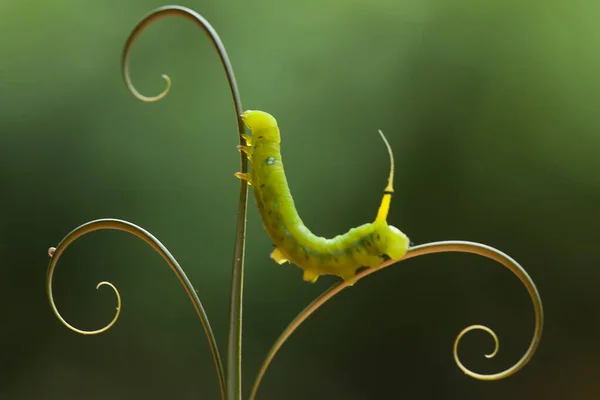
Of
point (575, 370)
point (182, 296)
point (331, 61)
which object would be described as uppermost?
point (331, 61)

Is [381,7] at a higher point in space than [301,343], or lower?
higher

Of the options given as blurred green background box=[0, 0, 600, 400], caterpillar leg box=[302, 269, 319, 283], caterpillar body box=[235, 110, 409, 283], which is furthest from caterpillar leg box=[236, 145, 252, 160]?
blurred green background box=[0, 0, 600, 400]

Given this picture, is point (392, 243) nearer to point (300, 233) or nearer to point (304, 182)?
point (300, 233)

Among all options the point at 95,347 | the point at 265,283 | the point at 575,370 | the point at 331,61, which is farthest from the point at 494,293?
the point at 95,347

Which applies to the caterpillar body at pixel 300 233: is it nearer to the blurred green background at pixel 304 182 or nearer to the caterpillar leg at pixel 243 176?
the caterpillar leg at pixel 243 176

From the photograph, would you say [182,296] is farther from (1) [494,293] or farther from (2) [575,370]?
(2) [575,370]

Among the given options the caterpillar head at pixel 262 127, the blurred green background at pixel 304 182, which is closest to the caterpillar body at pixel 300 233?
the caterpillar head at pixel 262 127
